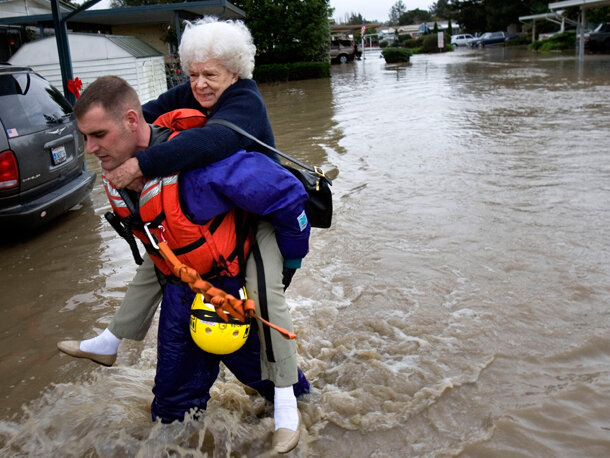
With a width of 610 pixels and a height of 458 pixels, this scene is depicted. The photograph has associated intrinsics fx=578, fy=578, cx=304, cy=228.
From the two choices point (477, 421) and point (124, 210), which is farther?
point (477, 421)

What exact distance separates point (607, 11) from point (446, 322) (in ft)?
149

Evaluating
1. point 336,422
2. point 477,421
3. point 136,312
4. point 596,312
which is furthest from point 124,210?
point 596,312

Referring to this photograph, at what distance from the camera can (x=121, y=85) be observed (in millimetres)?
2244

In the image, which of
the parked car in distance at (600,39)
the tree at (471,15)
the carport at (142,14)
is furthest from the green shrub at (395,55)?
the tree at (471,15)

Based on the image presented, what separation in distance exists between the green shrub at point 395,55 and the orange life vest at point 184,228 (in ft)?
126

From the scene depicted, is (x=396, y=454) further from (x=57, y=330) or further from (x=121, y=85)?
(x=57, y=330)

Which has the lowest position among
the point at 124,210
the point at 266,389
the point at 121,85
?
the point at 266,389

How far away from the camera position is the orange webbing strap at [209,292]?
2273mm

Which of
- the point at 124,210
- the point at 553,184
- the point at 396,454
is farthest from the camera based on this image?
the point at 553,184

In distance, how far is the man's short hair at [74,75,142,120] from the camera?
215 cm

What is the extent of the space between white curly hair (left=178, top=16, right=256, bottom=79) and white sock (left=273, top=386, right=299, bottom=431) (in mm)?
1472

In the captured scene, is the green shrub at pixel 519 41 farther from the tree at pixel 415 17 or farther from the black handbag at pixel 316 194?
the tree at pixel 415 17

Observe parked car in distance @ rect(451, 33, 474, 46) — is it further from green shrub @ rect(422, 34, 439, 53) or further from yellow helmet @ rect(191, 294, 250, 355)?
yellow helmet @ rect(191, 294, 250, 355)

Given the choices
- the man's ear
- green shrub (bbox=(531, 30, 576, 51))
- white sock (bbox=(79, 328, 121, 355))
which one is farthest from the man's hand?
green shrub (bbox=(531, 30, 576, 51))
